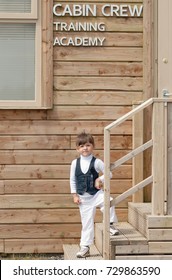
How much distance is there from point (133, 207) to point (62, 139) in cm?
126

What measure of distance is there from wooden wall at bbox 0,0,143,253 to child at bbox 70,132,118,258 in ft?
3.23

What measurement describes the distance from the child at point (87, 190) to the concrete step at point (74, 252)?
0.30ft

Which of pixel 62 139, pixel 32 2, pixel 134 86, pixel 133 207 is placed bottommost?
pixel 133 207

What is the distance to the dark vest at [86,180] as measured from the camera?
891cm

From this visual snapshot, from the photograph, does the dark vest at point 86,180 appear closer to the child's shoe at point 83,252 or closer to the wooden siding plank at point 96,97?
the child's shoe at point 83,252

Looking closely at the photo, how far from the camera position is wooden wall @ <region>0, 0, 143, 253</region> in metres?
9.93

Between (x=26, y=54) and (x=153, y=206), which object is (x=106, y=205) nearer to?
(x=153, y=206)

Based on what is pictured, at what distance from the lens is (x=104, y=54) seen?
1000 cm

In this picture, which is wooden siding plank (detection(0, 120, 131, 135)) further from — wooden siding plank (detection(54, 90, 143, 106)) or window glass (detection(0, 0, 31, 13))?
window glass (detection(0, 0, 31, 13))

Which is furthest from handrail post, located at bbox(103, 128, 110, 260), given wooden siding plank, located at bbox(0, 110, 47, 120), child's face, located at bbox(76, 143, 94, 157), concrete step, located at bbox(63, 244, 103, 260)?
wooden siding plank, located at bbox(0, 110, 47, 120)

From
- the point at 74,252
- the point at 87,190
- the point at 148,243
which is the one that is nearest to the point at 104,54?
the point at 87,190

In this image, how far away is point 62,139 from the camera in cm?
997

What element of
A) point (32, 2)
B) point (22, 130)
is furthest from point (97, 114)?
point (32, 2)

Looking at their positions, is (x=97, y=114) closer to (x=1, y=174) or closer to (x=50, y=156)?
(x=50, y=156)
